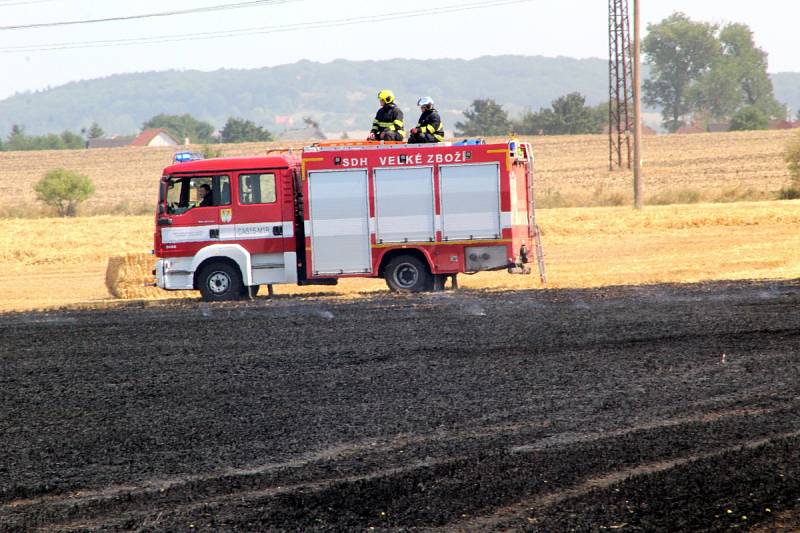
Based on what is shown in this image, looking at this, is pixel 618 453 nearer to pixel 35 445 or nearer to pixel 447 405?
pixel 447 405

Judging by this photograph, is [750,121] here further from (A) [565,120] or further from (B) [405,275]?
(B) [405,275]

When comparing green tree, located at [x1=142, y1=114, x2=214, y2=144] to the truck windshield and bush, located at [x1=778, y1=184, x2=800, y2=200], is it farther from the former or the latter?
the truck windshield

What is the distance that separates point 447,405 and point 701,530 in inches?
158

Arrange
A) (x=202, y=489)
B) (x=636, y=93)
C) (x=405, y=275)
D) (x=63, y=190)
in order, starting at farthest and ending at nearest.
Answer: (x=63, y=190)
(x=636, y=93)
(x=405, y=275)
(x=202, y=489)

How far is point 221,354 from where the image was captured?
45.0 ft

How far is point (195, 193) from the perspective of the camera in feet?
66.6

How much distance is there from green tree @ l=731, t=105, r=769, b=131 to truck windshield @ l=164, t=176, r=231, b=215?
10348 centimetres

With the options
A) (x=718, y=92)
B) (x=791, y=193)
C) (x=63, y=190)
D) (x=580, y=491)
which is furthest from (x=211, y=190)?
(x=718, y=92)

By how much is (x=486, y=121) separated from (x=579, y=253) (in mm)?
88739

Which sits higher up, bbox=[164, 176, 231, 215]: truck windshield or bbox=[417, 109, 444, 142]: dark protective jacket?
bbox=[417, 109, 444, 142]: dark protective jacket

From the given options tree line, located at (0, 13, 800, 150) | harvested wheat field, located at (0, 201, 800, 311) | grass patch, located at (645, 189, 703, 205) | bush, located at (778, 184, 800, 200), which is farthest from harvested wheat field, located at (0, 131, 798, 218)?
tree line, located at (0, 13, 800, 150)

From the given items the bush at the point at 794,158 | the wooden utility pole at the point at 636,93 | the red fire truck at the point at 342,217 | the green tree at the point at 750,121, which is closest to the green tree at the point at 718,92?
the green tree at the point at 750,121

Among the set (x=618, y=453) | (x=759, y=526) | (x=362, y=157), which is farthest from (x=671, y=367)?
(x=362, y=157)

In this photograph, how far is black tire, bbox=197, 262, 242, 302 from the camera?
2058cm
